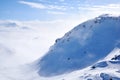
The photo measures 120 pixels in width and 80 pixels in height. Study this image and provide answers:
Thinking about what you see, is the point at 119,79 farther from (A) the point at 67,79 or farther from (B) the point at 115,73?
(A) the point at 67,79

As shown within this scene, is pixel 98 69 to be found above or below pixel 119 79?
above

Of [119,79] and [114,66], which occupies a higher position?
[114,66]

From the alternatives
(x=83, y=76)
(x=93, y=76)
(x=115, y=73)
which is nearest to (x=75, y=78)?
(x=83, y=76)

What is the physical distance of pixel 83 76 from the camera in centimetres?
18812

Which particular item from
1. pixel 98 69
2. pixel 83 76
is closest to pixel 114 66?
pixel 98 69

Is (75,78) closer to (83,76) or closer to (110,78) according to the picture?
(83,76)

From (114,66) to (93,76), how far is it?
90.5ft

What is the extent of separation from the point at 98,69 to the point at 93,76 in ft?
75.9

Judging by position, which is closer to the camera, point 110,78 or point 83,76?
point 110,78

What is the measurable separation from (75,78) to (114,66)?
105 feet

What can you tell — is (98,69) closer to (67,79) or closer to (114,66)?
(114,66)

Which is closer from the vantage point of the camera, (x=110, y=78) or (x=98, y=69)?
(x=110, y=78)

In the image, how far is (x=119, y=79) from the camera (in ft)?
555

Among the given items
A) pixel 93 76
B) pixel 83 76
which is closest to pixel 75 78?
pixel 83 76
